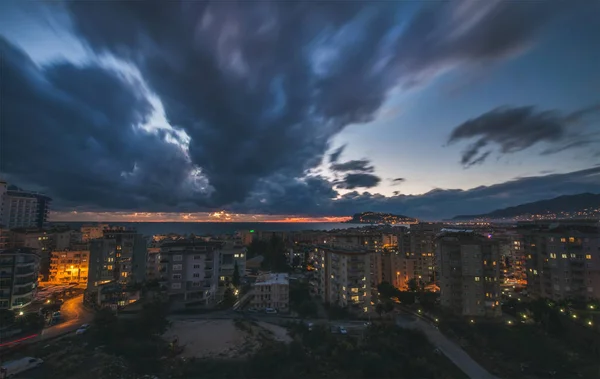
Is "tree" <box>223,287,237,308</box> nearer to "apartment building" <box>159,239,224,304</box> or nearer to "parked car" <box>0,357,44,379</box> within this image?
"apartment building" <box>159,239,224,304</box>

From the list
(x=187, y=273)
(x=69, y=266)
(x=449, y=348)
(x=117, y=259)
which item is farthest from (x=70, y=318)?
(x=449, y=348)

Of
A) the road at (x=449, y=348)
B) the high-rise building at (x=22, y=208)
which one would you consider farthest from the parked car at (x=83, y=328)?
the high-rise building at (x=22, y=208)

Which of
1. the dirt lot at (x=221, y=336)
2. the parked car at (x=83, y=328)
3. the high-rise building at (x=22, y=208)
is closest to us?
the dirt lot at (x=221, y=336)

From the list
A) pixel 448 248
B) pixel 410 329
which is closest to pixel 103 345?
pixel 410 329

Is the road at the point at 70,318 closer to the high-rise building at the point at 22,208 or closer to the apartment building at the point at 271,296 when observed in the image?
the apartment building at the point at 271,296

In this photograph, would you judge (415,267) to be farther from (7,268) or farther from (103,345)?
(7,268)

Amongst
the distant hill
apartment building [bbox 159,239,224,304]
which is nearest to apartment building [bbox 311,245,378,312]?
apartment building [bbox 159,239,224,304]

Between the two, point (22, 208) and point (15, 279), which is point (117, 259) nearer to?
point (15, 279)
